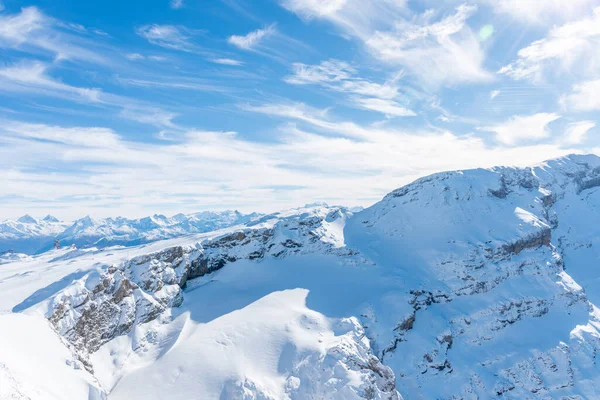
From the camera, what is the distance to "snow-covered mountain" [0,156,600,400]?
57312mm

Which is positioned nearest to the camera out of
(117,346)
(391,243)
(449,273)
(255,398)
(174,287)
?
(255,398)

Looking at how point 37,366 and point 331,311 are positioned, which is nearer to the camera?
point 37,366

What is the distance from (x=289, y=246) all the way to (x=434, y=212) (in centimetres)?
5468

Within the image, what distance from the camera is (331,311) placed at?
83500 mm

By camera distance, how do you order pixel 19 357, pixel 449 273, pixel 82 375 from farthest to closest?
pixel 449 273 → pixel 82 375 → pixel 19 357

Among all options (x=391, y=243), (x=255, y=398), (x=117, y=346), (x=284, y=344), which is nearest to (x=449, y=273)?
(x=391, y=243)

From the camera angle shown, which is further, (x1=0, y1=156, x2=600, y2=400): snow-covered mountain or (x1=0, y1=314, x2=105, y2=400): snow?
(x1=0, y1=156, x2=600, y2=400): snow-covered mountain

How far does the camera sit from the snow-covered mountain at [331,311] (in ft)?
188

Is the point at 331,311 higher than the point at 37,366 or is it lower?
lower

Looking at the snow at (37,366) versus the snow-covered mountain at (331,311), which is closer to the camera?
the snow at (37,366)

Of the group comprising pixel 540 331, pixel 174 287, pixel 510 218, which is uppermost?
pixel 510 218

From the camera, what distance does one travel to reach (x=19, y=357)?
137 ft

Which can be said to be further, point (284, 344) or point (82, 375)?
point (284, 344)

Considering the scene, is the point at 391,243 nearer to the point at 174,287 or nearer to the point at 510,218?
the point at 510,218
